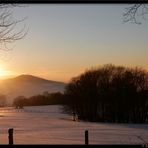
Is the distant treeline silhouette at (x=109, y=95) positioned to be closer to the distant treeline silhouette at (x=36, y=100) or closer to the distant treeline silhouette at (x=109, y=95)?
the distant treeline silhouette at (x=109, y=95)

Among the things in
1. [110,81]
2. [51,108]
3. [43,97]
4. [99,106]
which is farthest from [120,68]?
[43,97]

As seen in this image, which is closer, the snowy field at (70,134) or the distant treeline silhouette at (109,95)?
the snowy field at (70,134)

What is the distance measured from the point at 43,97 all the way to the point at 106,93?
6566 centimetres

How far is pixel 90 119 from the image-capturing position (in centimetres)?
7575

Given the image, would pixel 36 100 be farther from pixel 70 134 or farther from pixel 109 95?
pixel 70 134

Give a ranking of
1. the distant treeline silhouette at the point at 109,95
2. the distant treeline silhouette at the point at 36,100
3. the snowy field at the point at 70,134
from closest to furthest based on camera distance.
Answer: the snowy field at the point at 70,134
the distant treeline silhouette at the point at 109,95
the distant treeline silhouette at the point at 36,100

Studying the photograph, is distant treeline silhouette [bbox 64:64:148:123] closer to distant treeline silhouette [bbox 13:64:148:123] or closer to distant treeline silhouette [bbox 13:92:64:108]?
distant treeline silhouette [bbox 13:64:148:123]

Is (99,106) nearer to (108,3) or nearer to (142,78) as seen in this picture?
(142,78)

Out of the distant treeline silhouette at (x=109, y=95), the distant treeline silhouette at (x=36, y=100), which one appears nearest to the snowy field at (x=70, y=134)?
the distant treeline silhouette at (x=109, y=95)

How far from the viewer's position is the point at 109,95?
74.0 metres

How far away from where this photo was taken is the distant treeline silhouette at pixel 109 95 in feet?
236

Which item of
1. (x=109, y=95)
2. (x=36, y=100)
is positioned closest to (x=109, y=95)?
(x=109, y=95)

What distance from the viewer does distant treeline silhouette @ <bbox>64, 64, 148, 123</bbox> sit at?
72000mm

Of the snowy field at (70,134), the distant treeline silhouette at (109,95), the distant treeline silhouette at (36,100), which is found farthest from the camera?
the distant treeline silhouette at (36,100)
